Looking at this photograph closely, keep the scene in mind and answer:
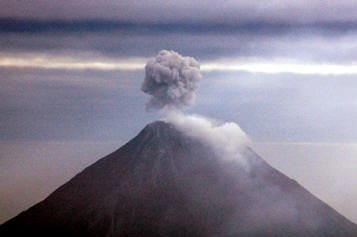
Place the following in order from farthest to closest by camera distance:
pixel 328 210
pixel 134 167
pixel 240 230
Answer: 1. pixel 134 167
2. pixel 328 210
3. pixel 240 230

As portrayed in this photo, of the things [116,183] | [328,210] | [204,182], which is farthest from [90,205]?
[328,210]

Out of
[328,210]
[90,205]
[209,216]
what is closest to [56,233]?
[90,205]

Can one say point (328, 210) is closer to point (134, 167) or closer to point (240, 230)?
point (240, 230)

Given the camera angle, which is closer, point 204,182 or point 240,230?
point 240,230

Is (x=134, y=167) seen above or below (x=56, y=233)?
above

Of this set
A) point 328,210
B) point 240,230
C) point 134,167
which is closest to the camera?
point 240,230

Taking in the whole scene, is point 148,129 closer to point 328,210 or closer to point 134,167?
point 134,167
